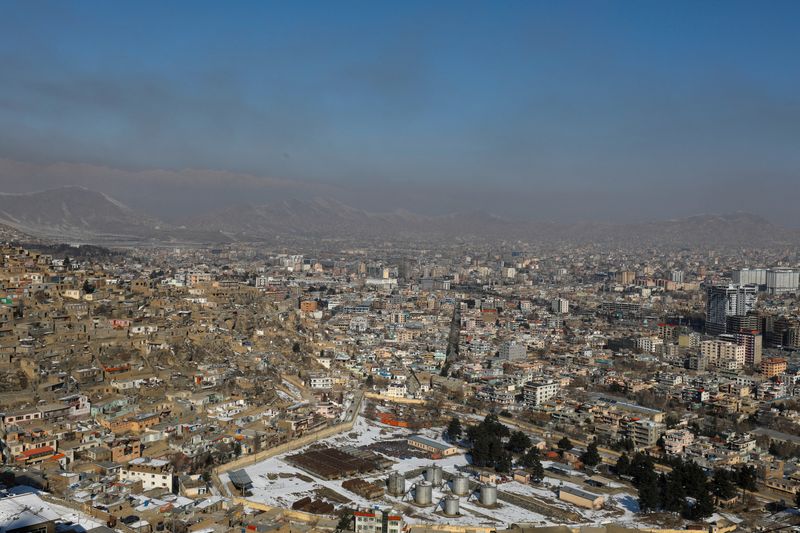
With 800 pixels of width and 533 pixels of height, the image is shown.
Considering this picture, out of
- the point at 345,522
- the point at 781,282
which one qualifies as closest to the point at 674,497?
the point at 345,522

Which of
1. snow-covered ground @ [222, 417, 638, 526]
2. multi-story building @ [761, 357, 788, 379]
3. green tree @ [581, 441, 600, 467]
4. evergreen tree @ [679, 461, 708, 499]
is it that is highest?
multi-story building @ [761, 357, 788, 379]

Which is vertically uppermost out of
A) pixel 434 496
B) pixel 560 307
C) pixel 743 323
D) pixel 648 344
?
pixel 743 323

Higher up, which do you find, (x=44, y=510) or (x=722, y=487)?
→ (x=44, y=510)

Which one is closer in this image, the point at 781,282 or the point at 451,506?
the point at 451,506

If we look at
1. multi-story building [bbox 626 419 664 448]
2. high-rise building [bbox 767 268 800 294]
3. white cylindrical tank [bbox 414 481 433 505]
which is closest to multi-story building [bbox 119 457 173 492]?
white cylindrical tank [bbox 414 481 433 505]

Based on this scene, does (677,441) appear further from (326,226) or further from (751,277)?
(326,226)

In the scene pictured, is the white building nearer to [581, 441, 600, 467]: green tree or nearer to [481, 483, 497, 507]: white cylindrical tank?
[581, 441, 600, 467]: green tree

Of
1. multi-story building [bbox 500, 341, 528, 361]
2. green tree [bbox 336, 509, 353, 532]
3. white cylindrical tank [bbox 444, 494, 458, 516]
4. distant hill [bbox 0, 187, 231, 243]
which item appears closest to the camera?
green tree [bbox 336, 509, 353, 532]
